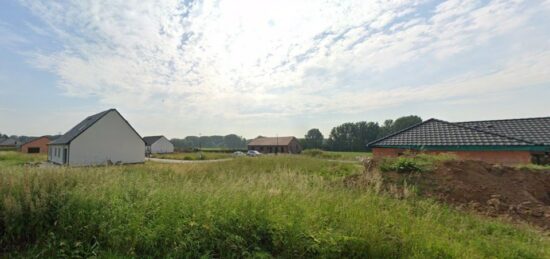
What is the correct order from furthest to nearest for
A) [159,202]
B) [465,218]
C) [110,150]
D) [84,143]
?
[110,150] < [84,143] < [465,218] < [159,202]

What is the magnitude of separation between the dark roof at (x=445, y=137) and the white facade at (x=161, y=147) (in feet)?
222

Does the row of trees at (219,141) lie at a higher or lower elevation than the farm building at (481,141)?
higher

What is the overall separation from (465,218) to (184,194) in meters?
5.77

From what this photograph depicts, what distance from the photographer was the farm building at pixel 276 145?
7500 centimetres

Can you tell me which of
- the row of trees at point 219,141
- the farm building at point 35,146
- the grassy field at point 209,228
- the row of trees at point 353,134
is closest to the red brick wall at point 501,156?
the grassy field at point 209,228

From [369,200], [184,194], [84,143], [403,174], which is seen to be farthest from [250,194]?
[84,143]

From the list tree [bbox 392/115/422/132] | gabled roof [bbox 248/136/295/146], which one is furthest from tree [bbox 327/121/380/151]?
gabled roof [bbox 248/136/295/146]

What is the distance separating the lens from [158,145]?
234 ft

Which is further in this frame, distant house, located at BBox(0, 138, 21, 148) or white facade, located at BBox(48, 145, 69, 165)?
distant house, located at BBox(0, 138, 21, 148)

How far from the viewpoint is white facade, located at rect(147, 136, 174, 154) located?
228ft

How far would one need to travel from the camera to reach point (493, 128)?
14.1 m

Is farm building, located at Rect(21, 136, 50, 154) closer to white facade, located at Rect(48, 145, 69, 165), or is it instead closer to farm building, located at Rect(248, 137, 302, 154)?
white facade, located at Rect(48, 145, 69, 165)

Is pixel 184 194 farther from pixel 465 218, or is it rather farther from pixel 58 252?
pixel 465 218

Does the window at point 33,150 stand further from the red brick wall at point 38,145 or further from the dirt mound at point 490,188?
the dirt mound at point 490,188
